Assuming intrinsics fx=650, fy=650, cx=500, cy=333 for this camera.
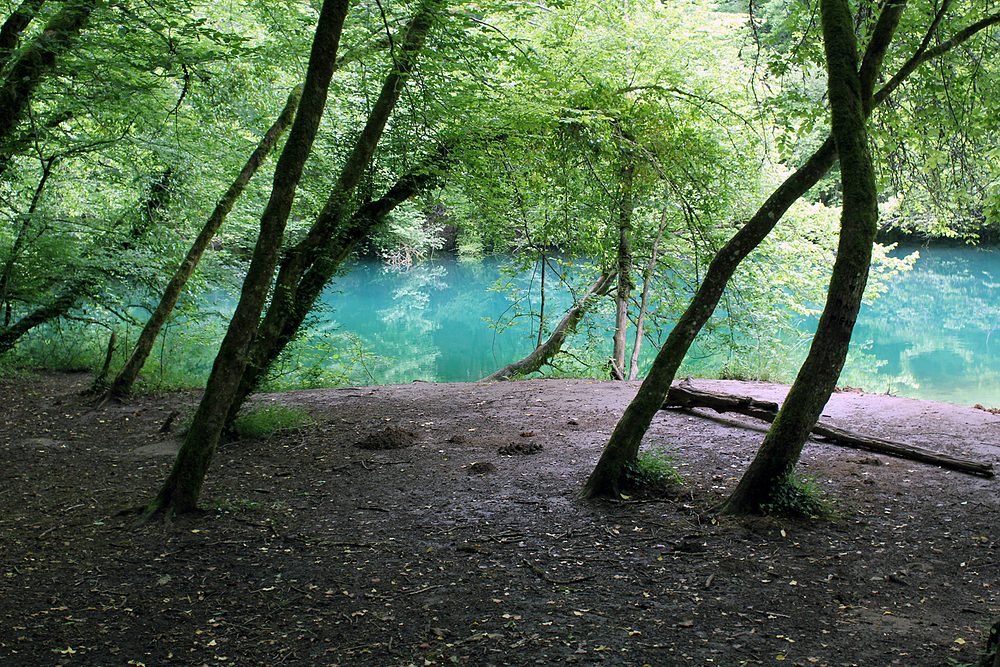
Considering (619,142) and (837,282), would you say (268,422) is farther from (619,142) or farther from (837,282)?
(837,282)

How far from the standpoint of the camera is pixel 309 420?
7.19 metres

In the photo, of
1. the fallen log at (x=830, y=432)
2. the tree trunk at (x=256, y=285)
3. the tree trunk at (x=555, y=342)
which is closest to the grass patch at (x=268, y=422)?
the tree trunk at (x=256, y=285)

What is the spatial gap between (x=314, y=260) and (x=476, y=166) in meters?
1.89

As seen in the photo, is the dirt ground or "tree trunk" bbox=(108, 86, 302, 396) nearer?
the dirt ground

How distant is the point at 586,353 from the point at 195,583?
10303 millimetres

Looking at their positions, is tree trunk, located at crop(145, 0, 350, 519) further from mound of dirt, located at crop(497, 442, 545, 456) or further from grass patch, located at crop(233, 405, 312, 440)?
mound of dirt, located at crop(497, 442, 545, 456)

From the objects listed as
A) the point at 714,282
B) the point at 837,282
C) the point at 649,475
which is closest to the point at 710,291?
the point at 714,282

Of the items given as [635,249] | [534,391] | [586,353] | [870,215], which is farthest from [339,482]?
[586,353]

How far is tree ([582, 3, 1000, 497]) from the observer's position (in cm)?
426

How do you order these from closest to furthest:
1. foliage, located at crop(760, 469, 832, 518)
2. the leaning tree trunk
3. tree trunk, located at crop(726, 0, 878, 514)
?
tree trunk, located at crop(726, 0, 878, 514), foliage, located at crop(760, 469, 832, 518), the leaning tree trunk

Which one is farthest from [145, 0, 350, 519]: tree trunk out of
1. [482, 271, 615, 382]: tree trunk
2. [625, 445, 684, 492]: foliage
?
[482, 271, 615, 382]: tree trunk

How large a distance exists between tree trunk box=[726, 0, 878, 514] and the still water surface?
18.3 feet

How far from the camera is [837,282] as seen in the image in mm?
3816

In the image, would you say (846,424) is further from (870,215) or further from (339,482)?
(339,482)
